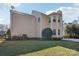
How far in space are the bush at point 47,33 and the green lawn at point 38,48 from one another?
11 centimetres

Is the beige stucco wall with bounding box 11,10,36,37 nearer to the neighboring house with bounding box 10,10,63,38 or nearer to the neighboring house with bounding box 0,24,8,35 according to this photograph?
the neighboring house with bounding box 10,10,63,38

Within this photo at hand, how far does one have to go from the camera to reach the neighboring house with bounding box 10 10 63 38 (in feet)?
18.5

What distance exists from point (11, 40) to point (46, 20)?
73 centimetres

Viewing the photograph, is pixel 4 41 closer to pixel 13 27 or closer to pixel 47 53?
pixel 13 27

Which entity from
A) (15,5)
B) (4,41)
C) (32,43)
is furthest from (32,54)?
(15,5)

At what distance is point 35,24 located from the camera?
5.71 m

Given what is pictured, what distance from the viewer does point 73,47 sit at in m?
5.62

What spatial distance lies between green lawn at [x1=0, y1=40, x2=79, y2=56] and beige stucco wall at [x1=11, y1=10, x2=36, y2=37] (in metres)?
0.17

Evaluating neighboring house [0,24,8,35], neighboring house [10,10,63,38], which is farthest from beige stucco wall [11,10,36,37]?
neighboring house [0,24,8,35]

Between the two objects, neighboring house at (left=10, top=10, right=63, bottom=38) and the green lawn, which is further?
neighboring house at (left=10, top=10, right=63, bottom=38)

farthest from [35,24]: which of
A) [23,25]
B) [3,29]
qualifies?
[3,29]

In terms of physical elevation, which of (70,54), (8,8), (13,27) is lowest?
(70,54)

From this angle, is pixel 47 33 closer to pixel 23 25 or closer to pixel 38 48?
pixel 38 48

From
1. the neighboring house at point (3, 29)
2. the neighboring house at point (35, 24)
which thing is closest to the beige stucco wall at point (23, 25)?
the neighboring house at point (35, 24)
